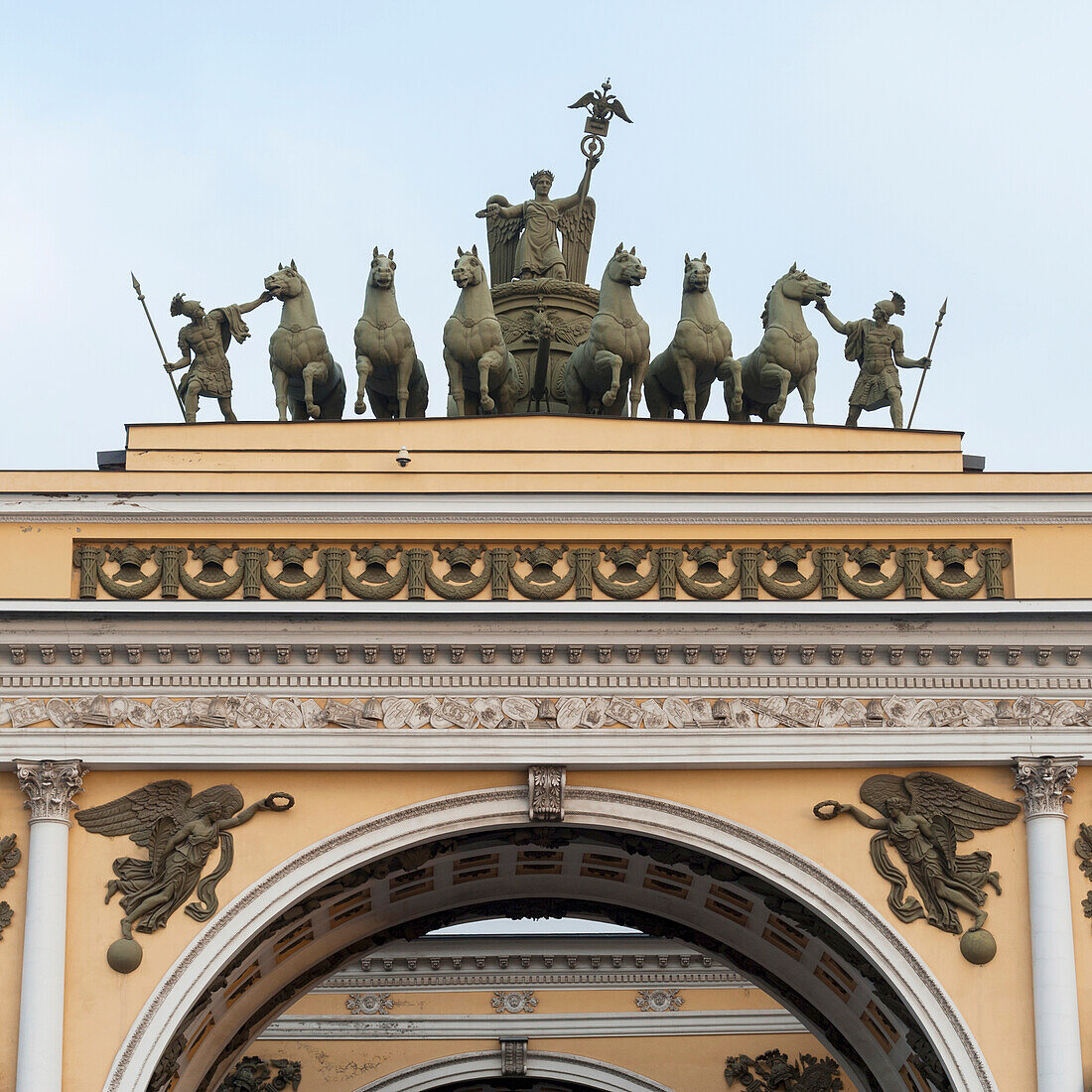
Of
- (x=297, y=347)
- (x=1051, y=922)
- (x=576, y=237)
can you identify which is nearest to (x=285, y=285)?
(x=297, y=347)

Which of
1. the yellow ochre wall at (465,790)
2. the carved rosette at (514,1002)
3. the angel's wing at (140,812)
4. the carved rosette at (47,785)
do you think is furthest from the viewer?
the carved rosette at (514,1002)

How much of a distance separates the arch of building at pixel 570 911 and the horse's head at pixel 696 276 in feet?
20.2

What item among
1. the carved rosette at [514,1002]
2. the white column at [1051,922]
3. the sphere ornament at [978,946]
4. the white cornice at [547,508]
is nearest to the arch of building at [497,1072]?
the carved rosette at [514,1002]

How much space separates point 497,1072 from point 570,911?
9132 mm

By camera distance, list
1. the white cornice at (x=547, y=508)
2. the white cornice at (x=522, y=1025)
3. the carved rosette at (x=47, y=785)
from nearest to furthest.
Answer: the carved rosette at (x=47, y=785) → the white cornice at (x=547, y=508) → the white cornice at (x=522, y=1025)

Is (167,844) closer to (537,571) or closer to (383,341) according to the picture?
(537,571)

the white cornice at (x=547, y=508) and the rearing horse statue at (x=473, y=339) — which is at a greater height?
the rearing horse statue at (x=473, y=339)

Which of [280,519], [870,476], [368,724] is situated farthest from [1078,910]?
[280,519]

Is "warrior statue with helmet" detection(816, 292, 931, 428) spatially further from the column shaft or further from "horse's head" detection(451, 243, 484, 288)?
the column shaft

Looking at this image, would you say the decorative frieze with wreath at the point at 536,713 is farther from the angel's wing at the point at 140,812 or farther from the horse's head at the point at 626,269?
the horse's head at the point at 626,269

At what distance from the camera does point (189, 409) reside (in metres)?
24.5

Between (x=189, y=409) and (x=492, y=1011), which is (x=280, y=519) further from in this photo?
(x=492, y=1011)

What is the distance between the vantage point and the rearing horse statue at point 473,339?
2473 centimetres

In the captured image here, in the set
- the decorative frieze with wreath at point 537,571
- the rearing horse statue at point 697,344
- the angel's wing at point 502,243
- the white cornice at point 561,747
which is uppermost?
the angel's wing at point 502,243
